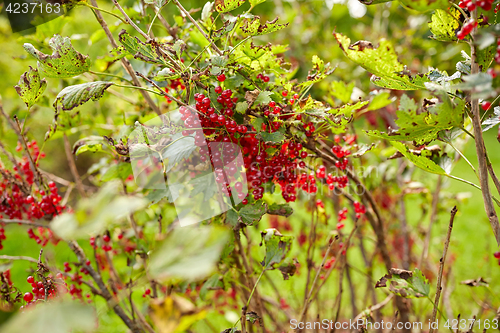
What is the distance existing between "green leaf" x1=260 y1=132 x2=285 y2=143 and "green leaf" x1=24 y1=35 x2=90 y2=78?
295 millimetres

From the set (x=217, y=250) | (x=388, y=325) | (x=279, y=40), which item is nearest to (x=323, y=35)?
(x=279, y=40)

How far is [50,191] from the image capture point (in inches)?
25.4

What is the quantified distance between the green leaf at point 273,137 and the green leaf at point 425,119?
147 millimetres

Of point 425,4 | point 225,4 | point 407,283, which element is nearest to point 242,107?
point 225,4

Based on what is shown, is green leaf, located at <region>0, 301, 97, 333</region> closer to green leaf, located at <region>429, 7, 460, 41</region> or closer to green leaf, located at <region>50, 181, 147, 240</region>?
green leaf, located at <region>50, 181, 147, 240</region>

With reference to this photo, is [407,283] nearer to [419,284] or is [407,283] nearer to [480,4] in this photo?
[419,284]

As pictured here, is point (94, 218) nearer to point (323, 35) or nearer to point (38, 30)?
point (38, 30)

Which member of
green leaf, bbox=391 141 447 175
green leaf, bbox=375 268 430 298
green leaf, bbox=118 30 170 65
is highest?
green leaf, bbox=118 30 170 65

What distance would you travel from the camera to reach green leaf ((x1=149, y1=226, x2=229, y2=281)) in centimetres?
24

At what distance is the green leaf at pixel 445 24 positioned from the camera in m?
0.45

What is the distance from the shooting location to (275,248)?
602 mm

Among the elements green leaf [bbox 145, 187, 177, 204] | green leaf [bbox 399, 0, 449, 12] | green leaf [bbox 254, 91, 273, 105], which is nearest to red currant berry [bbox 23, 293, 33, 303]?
green leaf [bbox 145, 187, 177, 204]

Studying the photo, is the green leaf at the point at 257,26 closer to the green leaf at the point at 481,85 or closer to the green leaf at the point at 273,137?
the green leaf at the point at 273,137

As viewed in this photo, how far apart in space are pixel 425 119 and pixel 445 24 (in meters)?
0.15
